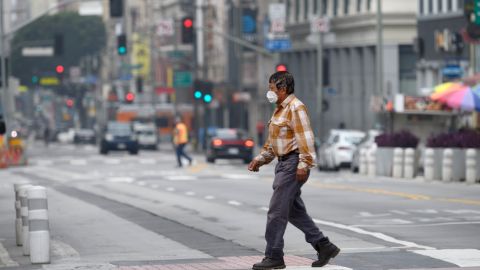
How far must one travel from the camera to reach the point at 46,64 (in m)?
157

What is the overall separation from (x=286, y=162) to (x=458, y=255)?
251 cm

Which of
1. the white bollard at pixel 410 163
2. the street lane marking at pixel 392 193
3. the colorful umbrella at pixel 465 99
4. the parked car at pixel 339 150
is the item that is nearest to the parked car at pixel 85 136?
the parked car at pixel 339 150

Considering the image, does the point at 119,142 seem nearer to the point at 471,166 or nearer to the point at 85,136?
the point at 85,136

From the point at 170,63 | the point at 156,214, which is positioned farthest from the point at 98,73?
the point at 156,214

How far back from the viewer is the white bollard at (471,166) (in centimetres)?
3541

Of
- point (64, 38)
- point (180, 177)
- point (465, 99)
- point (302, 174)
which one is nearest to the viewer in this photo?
point (302, 174)

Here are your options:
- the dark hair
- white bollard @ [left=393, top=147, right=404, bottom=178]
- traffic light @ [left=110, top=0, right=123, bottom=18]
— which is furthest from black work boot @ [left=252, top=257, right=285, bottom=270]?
traffic light @ [left=110, top=0, right=123, bottom=18]

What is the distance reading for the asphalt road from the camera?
53.8ft

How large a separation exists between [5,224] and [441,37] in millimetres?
47123

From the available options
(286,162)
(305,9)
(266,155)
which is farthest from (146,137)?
(286,162)

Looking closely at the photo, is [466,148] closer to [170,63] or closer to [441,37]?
[441,37]

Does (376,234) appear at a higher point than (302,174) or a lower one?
lower

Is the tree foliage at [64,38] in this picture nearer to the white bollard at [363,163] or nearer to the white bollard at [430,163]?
the white bollard at [363,163]

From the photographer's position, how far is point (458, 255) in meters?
15.8
